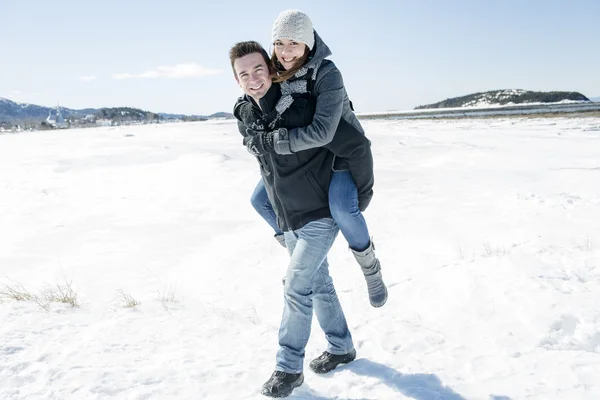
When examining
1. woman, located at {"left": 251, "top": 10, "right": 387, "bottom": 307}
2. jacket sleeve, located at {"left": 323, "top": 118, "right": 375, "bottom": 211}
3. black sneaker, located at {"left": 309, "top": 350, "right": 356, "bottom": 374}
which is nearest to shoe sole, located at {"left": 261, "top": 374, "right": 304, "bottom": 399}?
black sneaker, located at {"left": 309, "top": 350, "right": 356, "bottom": 374}

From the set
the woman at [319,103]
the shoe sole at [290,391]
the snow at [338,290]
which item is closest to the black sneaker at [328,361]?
the snow at [338,290]

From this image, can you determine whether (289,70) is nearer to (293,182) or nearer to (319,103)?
(319,103)

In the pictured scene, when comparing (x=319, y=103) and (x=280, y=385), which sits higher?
(x=319, y=103)

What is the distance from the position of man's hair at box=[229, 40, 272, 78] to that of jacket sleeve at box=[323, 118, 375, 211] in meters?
0.56

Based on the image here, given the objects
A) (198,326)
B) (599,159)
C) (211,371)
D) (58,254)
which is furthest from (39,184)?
(599,159)

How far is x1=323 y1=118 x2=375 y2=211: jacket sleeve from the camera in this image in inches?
91.5

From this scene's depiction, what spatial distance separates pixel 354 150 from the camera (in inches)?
92.6

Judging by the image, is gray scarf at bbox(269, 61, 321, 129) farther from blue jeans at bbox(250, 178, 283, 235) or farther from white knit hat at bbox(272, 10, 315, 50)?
blue jeans at bbox(250, 178, 283, 235)

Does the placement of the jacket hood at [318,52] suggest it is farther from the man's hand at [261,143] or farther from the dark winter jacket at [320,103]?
the man's hand at [261,143]

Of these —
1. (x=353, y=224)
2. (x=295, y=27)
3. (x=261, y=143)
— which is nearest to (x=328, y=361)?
(x=353, y=224)

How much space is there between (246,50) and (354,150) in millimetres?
861

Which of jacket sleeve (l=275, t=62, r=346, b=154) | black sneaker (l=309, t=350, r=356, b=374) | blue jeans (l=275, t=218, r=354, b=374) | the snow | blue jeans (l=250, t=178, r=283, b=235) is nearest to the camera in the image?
jacket sleeve (l=275, t=62, r=346, b=154)

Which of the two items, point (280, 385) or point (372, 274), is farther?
point (372, 274)

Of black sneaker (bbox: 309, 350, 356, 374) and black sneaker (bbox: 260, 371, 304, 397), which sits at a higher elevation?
black sneaker (bbox: 260, 371, 304, 397)
